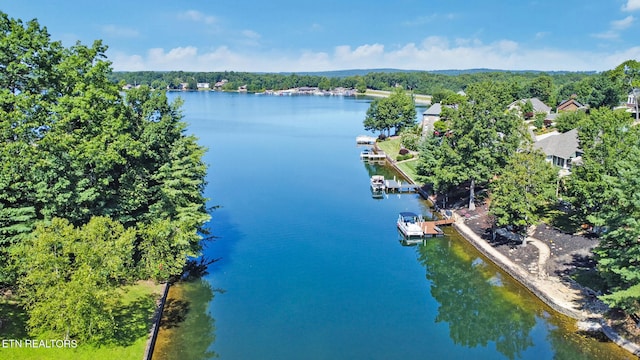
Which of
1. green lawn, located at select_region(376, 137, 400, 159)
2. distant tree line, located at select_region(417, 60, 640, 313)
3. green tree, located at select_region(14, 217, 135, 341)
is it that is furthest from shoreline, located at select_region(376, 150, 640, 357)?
green lawn, located at select_region(376, 137, 400, 159)

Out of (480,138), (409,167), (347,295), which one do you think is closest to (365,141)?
(409,167)

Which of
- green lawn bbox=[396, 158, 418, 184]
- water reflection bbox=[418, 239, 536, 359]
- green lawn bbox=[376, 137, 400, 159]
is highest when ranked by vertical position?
green lawn bbox=[376, 137, 400, 159]

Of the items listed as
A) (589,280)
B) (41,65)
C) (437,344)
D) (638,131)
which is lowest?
(437,344)

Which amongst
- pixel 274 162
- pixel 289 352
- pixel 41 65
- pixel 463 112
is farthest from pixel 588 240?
pixel 274 162

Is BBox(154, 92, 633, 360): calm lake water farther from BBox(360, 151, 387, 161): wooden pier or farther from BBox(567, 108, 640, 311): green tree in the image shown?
BBox(360, 151, 387, 161): wooden pier

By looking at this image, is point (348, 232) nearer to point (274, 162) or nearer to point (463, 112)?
point (463, 112)

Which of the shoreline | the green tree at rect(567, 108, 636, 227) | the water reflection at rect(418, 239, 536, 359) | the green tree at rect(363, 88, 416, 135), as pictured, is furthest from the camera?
the green tree at rect(363, 88, 416, 135)
